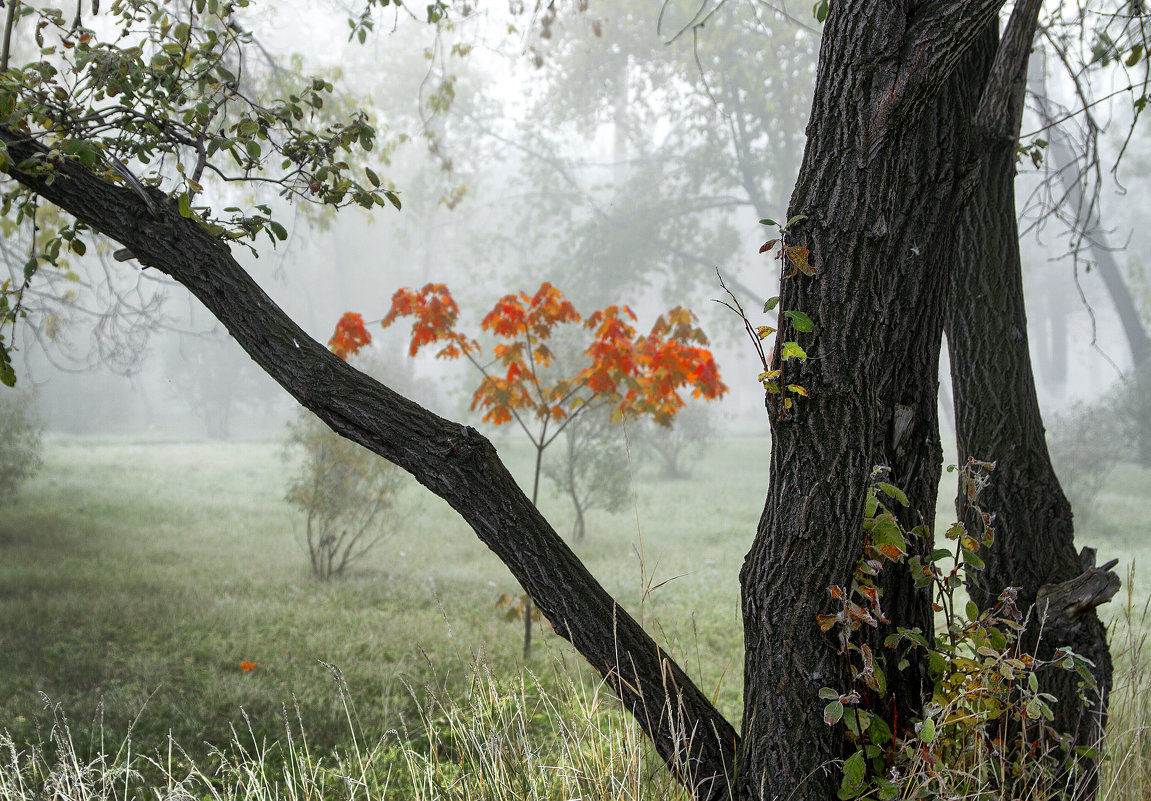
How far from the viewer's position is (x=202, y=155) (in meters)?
1.88

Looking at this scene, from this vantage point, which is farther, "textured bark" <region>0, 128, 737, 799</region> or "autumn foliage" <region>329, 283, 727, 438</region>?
"autumn foliage" <region>329, 283, 727, 438</region>

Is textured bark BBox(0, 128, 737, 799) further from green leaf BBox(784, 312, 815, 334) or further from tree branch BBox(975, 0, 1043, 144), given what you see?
tree branch BBox(975, 0, 1043, 144)

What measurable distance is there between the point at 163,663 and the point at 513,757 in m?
2.63

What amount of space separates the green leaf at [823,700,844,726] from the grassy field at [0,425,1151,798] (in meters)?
0.39

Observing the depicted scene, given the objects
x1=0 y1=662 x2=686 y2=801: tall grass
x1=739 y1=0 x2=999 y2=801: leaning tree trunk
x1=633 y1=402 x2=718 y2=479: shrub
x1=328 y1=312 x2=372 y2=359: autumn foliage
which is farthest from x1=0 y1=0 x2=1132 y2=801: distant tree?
x1=633 y1=402 x2=718 y2=479: shrub

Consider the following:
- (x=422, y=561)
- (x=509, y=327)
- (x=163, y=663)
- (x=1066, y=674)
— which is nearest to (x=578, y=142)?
(x=422, y=561)

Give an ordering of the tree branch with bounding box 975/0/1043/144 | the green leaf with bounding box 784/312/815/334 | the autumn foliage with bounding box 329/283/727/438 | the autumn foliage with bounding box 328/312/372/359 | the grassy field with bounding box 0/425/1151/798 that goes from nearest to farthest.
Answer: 1. the green leaf with bounding box 784/312/815/334
2. the tree branch with bounding box 975/0/1043/144
3. the grassy field with bounding box 0/425/1151/798
4. the autumn foliage with bounding box 329/283/727/438
5. the autumn foliage with bounding box 328/312/372/359

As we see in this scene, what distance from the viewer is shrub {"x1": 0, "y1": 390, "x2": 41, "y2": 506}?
610 centimetres

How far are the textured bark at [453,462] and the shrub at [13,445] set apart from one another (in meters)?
5.47

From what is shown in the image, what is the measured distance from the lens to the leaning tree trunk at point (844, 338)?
143 cm

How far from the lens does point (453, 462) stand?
1583 millimetres

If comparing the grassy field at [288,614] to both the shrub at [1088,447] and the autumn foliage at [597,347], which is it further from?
the autumn foliage at [597,347]

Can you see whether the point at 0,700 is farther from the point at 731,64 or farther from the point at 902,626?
the point at 731,64

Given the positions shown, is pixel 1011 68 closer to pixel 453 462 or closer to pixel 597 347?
pixel 453 462
